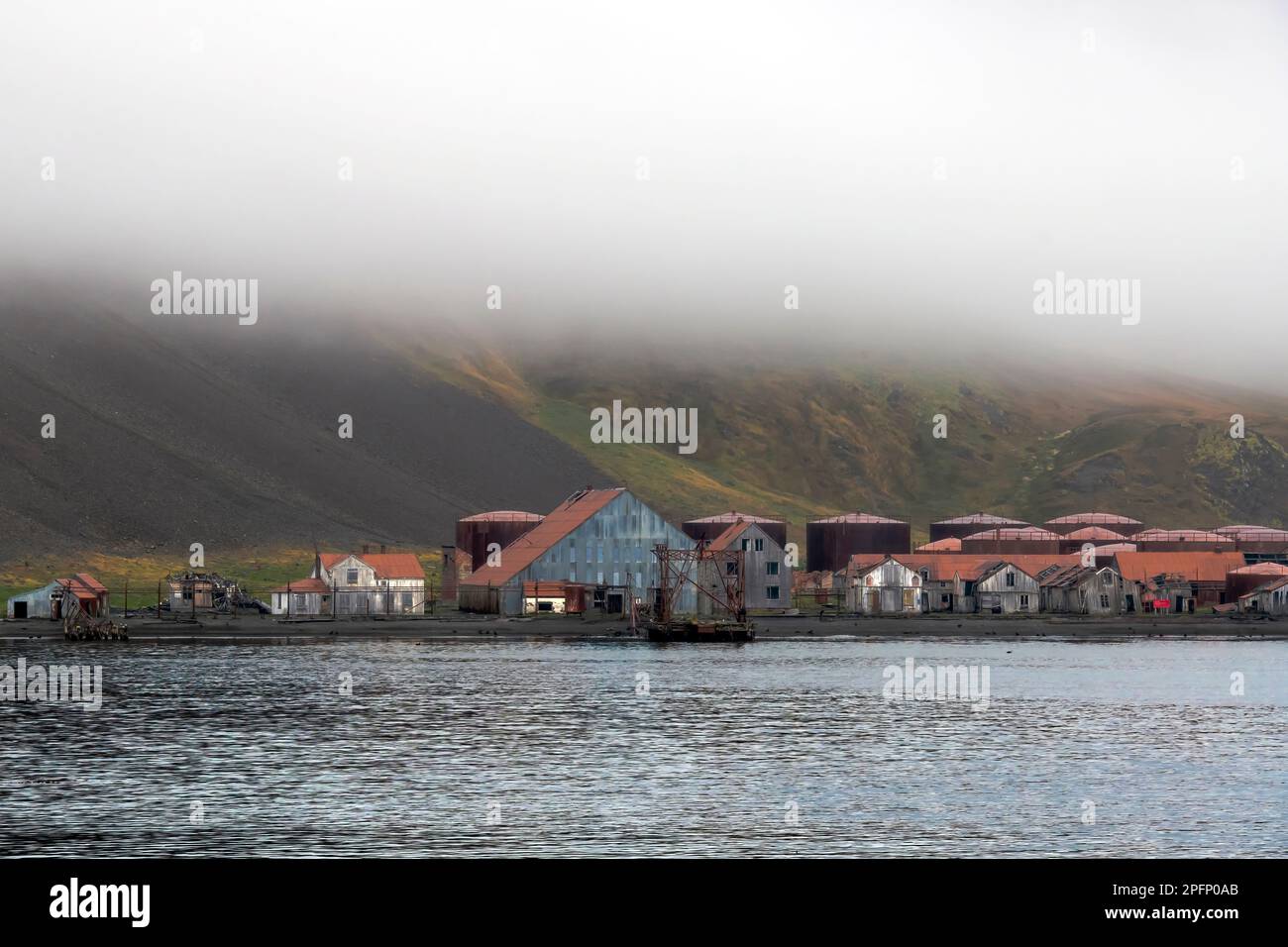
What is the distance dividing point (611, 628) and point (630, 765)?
3645 inches

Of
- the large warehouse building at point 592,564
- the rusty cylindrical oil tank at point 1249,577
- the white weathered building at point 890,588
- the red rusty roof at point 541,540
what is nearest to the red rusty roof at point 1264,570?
the rusty cylindrical oil tank at point 1249,577

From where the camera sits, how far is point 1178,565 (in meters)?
184

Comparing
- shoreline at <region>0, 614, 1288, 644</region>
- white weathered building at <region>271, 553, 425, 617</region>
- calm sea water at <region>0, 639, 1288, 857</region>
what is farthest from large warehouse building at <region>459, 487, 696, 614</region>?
calm sea water at <region>0, 639, 1288, 857</region>

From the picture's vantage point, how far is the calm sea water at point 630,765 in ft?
146

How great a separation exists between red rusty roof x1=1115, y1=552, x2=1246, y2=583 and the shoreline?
41.5 ft

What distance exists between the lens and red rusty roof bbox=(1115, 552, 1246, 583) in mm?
182250

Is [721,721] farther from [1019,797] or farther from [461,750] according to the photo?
[1019,797]

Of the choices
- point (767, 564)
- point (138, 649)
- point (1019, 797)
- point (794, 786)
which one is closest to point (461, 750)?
point (794, 786)

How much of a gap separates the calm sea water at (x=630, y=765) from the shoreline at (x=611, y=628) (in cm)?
3069

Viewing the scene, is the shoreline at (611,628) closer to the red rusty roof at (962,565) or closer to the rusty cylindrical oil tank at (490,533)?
the red rusty roof at (962,565)

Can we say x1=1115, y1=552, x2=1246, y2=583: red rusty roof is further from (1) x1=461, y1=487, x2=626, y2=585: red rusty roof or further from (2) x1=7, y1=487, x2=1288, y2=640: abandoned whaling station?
(1) x1=461, y1=487, x2=626, y2=585: red rusty roof

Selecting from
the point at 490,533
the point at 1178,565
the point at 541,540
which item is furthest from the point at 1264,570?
the point at 490,533
